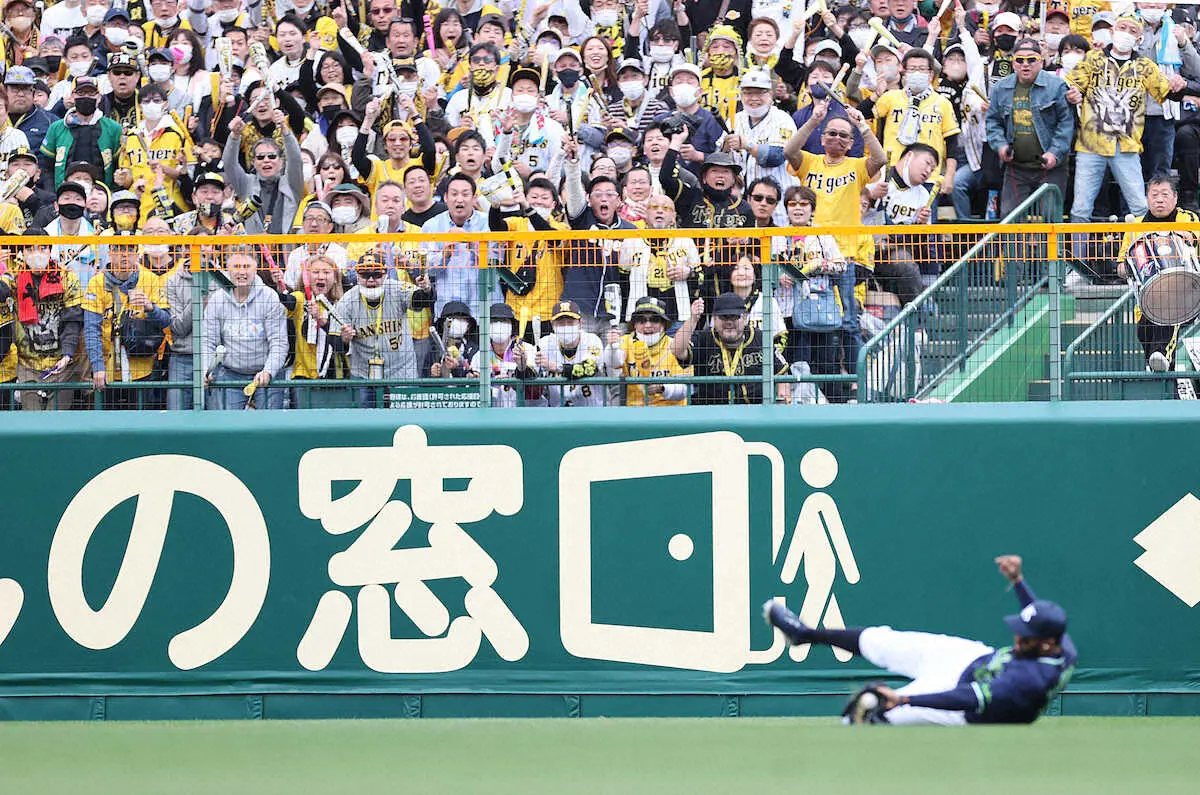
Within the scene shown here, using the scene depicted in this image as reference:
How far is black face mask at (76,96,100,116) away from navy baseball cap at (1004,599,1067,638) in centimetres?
1019

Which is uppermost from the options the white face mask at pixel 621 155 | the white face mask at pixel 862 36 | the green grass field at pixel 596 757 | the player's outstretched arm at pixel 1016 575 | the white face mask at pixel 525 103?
the white face mask at pixel 862 36

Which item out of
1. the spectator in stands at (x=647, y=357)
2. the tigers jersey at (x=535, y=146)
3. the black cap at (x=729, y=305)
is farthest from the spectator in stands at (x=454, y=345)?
the tigers jersey at (x=535, y=146)

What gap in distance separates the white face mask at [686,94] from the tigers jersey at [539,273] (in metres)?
3.75

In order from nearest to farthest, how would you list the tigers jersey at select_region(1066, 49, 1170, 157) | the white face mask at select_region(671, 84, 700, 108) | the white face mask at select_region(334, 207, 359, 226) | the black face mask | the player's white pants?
the player's white pants < the white face mask at select_region(334, 207, 359, 226) < the tigers jersey at select_region(1066, 49, 1170, 157) < the white face mask at select_region(671, 84, 700, 108) < the black face mask

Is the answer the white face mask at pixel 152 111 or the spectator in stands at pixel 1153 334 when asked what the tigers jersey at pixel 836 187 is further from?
the white face mask at pixel 152 111

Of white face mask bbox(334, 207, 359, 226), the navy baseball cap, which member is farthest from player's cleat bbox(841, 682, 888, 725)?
white face mask bbox(334, 207, 359, 226)

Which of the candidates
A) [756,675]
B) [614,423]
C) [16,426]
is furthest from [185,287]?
[756,675]

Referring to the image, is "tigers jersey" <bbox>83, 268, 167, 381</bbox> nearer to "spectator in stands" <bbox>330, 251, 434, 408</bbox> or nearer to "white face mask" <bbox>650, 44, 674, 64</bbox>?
"spectator in stands" <bbox>330, 251, 434, 408</bbox>

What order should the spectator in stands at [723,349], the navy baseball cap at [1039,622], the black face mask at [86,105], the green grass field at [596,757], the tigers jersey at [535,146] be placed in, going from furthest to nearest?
the black face mask at [86,105] → the tigers jersey at [535,146] → the spectator in stands at [723,349] → the navy baseball cap at [1039,622] → the green grass field at [596,757]

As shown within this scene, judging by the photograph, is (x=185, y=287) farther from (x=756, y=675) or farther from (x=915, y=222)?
(x=915, y=222)

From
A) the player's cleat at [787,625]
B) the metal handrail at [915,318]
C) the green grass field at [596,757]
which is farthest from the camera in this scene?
the metal handrail at [915,318]

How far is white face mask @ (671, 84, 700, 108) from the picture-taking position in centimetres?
1439

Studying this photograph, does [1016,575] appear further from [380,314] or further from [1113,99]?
[1113,99]

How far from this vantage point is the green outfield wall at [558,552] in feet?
36.1
